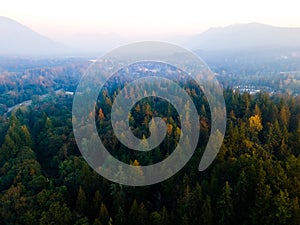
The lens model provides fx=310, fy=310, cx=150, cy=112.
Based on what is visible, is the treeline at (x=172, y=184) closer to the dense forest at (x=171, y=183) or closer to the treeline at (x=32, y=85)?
the dense forest at (x=171, y=183)

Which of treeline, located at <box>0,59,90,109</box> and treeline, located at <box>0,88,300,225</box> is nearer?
treeline, located at <box>0,88,300,225</box>

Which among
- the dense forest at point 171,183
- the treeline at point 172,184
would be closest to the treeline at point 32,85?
the dense forest at point 171,183

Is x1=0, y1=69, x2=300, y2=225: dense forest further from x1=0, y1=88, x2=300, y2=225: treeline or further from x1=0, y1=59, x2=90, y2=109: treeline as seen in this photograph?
x1=0, y1=59, x2=90, y2=109: treeline

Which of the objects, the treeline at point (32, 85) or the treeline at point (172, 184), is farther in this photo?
the treeline at point (32, 85)

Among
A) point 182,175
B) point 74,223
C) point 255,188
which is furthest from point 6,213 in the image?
point 255,188

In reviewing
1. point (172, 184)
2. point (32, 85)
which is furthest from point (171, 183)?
point (32, 85)

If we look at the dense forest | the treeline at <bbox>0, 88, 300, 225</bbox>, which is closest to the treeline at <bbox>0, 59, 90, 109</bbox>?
the dense forest
